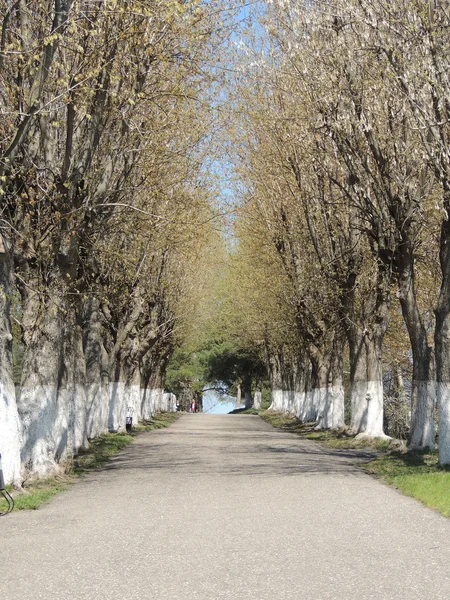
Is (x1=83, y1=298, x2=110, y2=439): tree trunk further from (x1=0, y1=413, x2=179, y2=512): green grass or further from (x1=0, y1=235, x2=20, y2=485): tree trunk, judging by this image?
(x1=0, y1=235, x2=20, y2=485): tree trunk

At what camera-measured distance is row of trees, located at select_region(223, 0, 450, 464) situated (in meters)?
17.8

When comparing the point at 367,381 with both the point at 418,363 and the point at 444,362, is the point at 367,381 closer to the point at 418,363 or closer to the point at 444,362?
the point at 418,363

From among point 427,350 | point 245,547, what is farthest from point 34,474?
point 427,350

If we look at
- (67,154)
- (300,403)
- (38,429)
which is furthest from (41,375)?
(300,403)

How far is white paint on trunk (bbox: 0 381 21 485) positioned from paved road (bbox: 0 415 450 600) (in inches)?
37.3

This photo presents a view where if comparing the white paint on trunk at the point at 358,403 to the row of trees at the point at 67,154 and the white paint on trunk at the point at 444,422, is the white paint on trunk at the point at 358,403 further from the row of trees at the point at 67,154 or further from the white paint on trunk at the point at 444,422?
the white paint on trunk at the point at 444,422

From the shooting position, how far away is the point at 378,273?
84.7 ft

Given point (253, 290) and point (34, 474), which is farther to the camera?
point (253, 290)

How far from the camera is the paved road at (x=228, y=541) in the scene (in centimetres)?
752

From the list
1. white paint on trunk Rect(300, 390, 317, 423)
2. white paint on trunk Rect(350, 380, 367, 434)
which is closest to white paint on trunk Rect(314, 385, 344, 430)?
white paint on trunk Rect(350, 380, 367, 434)

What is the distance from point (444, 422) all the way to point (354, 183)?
6.83m

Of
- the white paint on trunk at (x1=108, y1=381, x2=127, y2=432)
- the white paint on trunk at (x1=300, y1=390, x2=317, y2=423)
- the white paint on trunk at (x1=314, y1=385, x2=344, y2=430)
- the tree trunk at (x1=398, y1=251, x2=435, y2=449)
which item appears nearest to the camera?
the tree trunk at (x1=398, y1=251, x2=435, y2=449)

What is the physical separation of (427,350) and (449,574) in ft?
46.4

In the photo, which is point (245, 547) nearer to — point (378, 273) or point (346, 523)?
point (346, 523)
